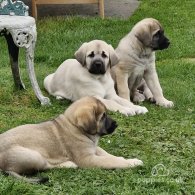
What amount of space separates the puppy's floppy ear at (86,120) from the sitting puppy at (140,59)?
2.61 meters

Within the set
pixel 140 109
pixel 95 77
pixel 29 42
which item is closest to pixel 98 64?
pixel 95 77

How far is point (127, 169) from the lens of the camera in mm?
5129

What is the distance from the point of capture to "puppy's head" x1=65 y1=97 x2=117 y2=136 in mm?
5133

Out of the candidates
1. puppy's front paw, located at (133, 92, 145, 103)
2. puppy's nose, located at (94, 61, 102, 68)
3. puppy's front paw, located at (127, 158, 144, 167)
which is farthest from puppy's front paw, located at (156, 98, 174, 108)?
puppy's front paw, located at (127, 158, 144, 167)

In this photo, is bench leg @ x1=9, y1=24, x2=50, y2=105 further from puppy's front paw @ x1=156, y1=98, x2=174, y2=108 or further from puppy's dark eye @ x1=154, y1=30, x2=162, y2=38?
puppy's dark eye @ x1=154, y1=30, x2=162, y2=38

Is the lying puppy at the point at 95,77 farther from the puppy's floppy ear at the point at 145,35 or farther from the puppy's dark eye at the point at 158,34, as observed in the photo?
the puppy's dark eye at the point at 158,34

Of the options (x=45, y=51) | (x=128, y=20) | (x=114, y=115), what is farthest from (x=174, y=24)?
(x=114, y=115)

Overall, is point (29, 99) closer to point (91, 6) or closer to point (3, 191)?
point (3, 191)

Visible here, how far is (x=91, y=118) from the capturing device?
5129 mm

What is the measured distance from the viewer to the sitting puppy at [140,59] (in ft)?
25.4

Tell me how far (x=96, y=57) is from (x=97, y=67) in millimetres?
117

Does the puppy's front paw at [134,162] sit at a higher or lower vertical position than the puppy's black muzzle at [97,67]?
lower

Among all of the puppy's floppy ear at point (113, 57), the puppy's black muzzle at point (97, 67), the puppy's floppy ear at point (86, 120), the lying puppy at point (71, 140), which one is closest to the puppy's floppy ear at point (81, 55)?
the puppy's black muzzle at point (97, 67)

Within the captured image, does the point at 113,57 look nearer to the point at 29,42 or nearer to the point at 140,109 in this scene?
the point at 140,109
